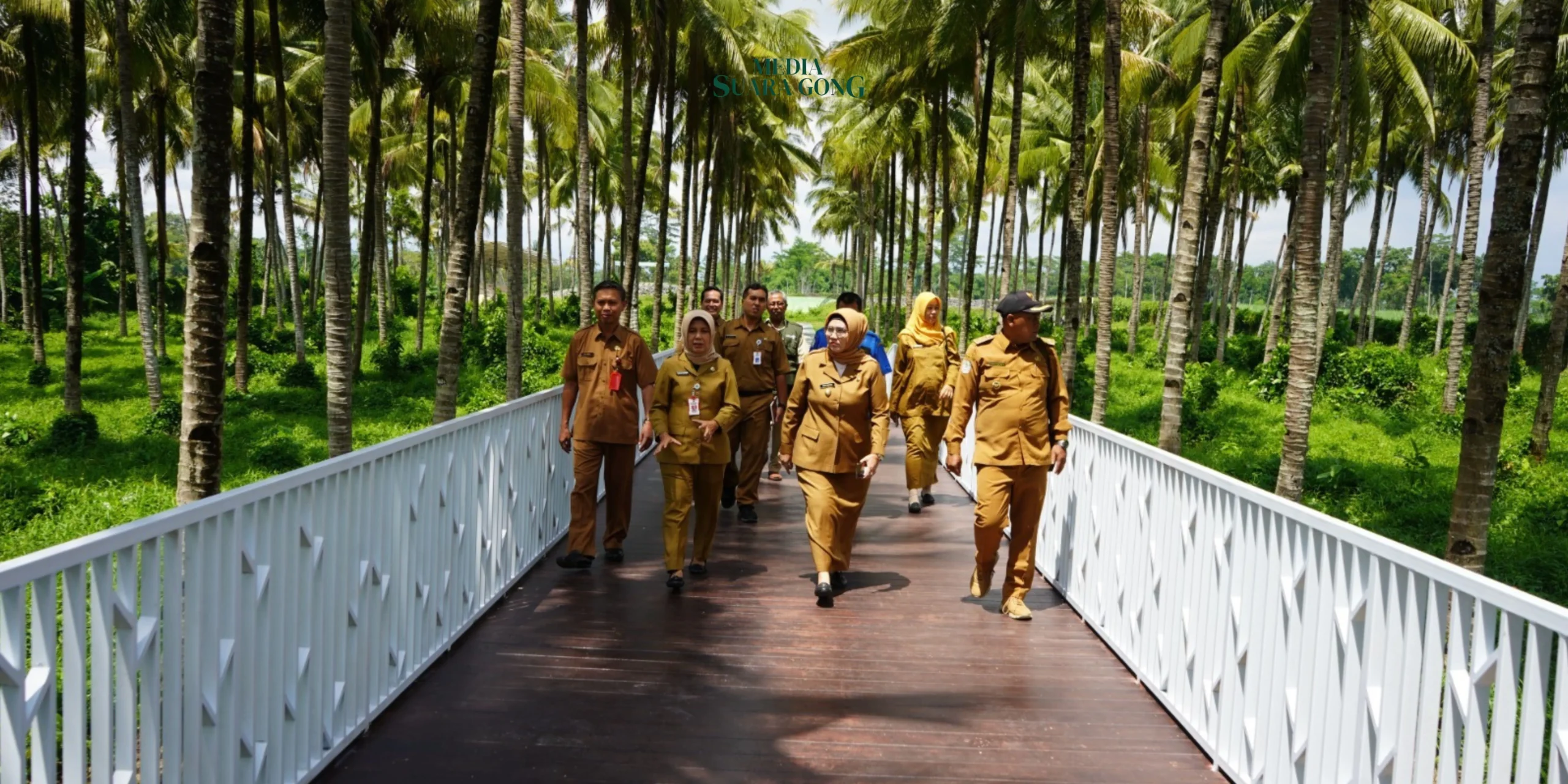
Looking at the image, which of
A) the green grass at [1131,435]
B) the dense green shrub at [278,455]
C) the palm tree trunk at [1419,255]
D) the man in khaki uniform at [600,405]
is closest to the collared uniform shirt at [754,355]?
the man in khaki uniform at [600,405]

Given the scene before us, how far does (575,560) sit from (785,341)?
474 cm

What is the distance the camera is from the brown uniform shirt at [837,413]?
6250 mm

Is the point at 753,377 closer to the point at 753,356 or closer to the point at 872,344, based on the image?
the point at 753,356

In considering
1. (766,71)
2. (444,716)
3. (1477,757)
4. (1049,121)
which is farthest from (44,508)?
(1049,121)

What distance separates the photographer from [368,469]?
4047 millimetres

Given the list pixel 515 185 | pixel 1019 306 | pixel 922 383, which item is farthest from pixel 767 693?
pixel 515 185

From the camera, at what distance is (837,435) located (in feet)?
20.5

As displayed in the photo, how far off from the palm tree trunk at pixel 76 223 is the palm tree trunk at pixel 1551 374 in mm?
20245

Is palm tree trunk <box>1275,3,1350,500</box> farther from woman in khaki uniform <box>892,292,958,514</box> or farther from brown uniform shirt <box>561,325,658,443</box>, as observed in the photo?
brown uniform shirt <box>561,325,658,443</box>

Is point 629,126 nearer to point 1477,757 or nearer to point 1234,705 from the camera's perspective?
point 1234,705

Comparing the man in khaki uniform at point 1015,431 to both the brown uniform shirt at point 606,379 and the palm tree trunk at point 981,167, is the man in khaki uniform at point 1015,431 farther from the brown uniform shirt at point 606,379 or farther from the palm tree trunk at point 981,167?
the palm tree trunk at point 981,167

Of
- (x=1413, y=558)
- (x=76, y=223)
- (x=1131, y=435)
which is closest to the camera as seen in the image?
(x=1413, y=558)

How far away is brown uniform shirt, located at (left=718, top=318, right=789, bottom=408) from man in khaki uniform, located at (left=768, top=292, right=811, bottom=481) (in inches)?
3.7

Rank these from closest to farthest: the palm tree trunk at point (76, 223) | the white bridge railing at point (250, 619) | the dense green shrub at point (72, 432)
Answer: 1. the white bridge railing at point (250, 619)
2. the palm tree trunk at point (76, 223)
3. the dense green shrub at point (72, 432)
